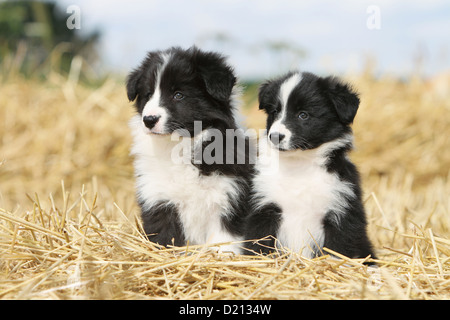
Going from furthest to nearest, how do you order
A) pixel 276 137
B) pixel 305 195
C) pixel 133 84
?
pixel 133 84 < pixel 305 195 < pixel 276 137

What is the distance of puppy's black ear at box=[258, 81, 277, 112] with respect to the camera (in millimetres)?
4109

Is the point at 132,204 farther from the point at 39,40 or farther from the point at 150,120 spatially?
the point at 39,40

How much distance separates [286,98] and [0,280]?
2403 mm

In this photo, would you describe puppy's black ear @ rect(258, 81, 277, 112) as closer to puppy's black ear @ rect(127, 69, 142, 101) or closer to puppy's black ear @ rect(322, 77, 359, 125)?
puppy's black ear @ rect(322, 77, 359, 125)

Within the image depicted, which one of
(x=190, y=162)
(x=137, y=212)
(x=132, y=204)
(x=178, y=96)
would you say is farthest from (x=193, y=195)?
(x=132, y=204)

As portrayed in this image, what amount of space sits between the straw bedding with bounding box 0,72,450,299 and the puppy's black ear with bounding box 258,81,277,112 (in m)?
1.32

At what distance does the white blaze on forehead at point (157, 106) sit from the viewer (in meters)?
3.86

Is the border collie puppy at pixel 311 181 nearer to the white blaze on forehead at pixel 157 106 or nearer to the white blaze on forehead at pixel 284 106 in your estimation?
the white blaze on forehead at pixel 284 106

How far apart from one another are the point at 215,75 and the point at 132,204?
2218 mm

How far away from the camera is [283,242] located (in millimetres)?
3891

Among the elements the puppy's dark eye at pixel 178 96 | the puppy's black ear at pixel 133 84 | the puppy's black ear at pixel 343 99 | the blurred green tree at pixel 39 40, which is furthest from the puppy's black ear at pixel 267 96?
the blurred green tree at pixel 39 40

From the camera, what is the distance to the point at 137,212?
17.0ft

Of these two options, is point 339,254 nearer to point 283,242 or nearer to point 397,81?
point 283,242

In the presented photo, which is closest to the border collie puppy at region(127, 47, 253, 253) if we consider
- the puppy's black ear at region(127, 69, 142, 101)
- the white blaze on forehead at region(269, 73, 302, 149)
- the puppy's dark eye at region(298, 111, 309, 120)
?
the puppy's black ear at region(127, 69, 142, 101)
